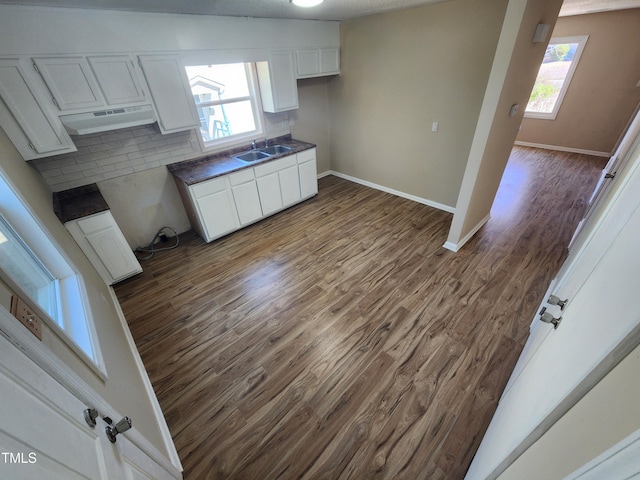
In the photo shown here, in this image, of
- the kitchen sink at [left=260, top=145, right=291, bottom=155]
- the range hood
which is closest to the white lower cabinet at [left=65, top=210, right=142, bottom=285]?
the range hood

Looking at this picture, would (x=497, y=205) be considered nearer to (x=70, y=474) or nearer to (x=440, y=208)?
(x=440, y=208)

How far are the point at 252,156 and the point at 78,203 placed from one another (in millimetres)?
2039

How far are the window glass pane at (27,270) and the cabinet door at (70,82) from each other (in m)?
1.45

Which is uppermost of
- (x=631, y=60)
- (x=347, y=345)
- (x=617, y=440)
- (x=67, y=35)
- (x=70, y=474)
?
(x=67, y=35)

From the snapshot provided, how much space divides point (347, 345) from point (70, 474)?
1697 mm


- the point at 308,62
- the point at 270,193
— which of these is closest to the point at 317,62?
the point at 308,62

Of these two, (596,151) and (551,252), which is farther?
(596,151)

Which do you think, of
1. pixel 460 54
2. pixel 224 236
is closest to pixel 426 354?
pixel 224 236

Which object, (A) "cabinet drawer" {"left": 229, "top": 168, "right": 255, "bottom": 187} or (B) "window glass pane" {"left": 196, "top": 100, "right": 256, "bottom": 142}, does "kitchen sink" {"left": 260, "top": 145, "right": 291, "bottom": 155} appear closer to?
(B) "window glass pane" {"left": 196, "top": 100, "right": 256, "bottom": 142}

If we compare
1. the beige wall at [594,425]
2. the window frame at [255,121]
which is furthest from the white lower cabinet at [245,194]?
the beige wall at [594,425]

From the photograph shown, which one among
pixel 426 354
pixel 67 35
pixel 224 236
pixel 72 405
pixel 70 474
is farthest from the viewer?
pixel 224 236

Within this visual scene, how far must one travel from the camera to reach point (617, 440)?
14.9 inches

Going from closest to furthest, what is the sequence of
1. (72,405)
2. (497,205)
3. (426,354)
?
(72,405)
(426,354)
(497,205)

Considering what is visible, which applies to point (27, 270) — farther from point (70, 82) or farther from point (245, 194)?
point (245, 194)
